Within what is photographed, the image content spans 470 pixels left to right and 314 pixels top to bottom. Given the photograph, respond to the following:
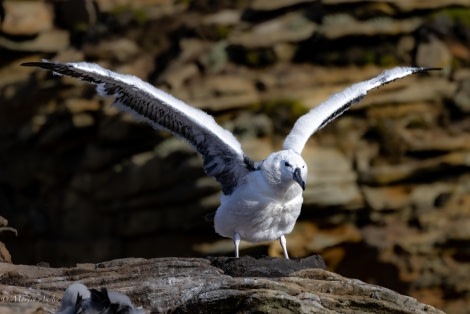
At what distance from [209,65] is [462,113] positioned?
21.9 ft

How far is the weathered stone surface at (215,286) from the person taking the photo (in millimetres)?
9094

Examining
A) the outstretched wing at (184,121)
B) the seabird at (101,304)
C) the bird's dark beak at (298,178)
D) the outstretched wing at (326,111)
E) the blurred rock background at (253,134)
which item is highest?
the blurred rock background at (253,134)

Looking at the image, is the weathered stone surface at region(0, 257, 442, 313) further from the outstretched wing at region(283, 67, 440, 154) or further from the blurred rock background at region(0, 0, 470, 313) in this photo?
the blurred rock background at region(0, 0, 470, 313)

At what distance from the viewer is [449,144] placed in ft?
74.4

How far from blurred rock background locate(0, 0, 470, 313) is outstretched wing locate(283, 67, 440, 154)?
7705mm

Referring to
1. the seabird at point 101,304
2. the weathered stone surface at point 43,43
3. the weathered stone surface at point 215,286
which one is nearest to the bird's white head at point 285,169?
the weathered stone surface at point 215,286

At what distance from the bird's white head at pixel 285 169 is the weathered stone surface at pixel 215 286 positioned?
1.14 metres

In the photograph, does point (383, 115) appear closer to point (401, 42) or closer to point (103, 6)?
point (401, 42)

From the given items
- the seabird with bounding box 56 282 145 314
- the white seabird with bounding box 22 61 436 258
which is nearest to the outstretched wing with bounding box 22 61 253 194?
the white seabird with bounding box 22 61 436 258

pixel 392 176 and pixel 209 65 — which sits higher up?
pixel 209 65

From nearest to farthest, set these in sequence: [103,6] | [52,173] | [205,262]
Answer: [205,262]
[52,173]
[103,6]

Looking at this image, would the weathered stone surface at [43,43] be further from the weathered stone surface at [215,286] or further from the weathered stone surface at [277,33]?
the weathered stone surface at [215,286]

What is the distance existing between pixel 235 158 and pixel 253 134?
946 centimetres

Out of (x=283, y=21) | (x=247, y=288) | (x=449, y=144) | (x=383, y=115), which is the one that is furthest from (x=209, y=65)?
(x=247, y=288)
